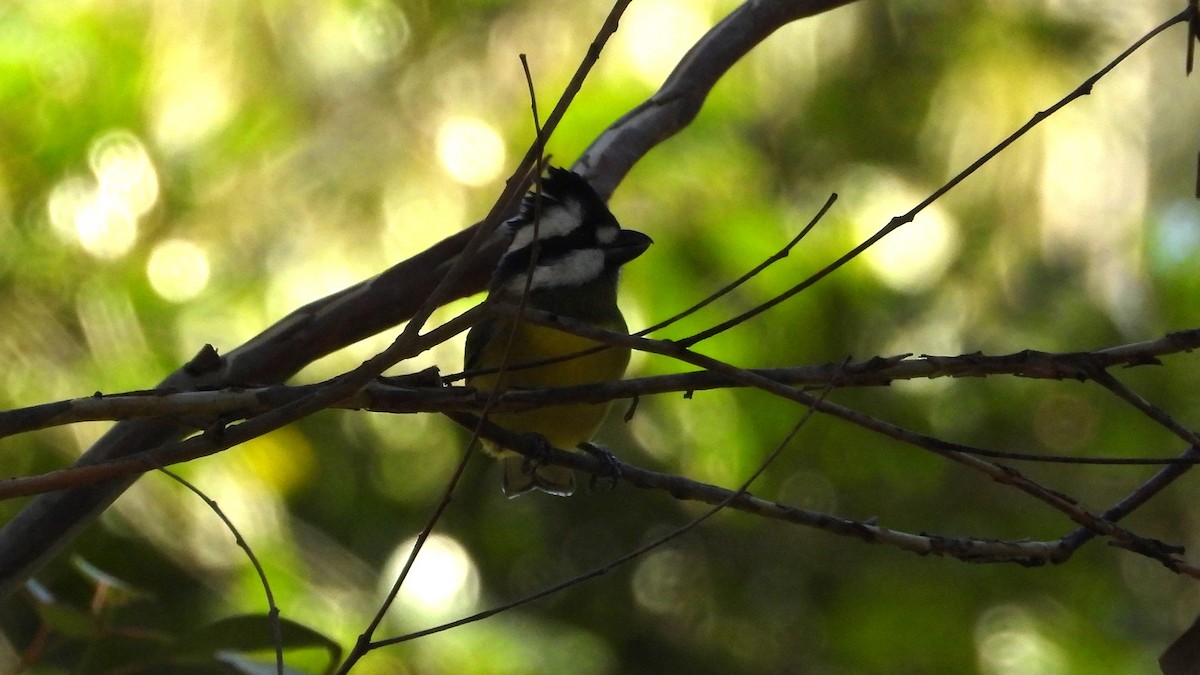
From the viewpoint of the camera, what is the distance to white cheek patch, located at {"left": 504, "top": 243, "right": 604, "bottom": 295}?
254cm

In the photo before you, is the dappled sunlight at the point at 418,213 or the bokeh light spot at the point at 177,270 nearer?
the bokeh light spot at the point at 177,270

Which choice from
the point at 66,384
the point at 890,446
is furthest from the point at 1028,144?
the point at 66,384

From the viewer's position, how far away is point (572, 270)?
2.55 m

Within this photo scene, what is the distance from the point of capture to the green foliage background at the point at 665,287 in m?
3.19

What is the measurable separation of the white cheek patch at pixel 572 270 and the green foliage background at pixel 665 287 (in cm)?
95

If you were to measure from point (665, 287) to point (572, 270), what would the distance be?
3.81 ft

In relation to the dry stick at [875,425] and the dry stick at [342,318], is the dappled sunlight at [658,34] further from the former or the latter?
the dry stick at [875,425]

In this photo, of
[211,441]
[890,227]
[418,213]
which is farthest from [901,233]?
[211,441]

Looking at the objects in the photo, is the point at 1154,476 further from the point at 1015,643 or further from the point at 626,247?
the point at 1015,643

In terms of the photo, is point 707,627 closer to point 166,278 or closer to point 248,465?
point 248,465

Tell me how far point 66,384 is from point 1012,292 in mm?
2984

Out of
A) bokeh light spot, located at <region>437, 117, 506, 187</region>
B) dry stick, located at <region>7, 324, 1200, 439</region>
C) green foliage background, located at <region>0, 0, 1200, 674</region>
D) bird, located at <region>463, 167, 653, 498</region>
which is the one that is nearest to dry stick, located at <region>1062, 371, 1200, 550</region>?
dry stick, located at <region>7, 324, 1200, 439</region>

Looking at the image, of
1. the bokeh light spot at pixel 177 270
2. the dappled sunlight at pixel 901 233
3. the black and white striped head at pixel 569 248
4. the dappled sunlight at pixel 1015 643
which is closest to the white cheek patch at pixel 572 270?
the black and white striped head at pixel 569 248

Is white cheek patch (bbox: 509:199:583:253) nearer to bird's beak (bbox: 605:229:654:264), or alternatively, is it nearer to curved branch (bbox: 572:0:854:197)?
bird's beak (bbox: 605:229:654:264)
